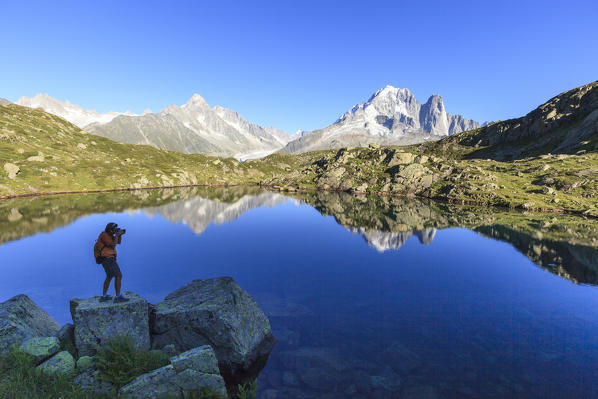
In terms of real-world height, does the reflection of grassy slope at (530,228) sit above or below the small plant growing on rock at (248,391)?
above

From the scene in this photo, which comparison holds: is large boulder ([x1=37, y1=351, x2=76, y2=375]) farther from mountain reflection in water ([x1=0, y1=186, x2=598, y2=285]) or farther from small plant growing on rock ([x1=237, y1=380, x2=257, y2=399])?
mountain reflection in water ([x1=0, y1=186, x2=598, y2=285])

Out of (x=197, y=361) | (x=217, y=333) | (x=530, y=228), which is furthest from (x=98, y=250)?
(x=530, y=228)

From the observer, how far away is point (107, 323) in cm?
1473

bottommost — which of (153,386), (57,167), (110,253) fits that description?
(153,386)

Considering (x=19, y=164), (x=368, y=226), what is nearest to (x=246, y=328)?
(x=368, y=226)

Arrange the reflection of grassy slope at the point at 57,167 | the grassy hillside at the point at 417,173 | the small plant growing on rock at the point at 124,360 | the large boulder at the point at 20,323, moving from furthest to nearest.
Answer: the reflection of grassy slope at the point at 57,167 < the grassy hillside at the point at 417,173 < the large boulder at the point at 20,323 < the small plant growing on rock at the point at 124,360

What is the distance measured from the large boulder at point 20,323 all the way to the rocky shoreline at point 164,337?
0.12 feet

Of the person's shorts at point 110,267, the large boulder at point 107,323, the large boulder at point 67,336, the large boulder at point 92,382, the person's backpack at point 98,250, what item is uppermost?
the person's backpack at point 98,250

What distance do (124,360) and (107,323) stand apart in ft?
7.55

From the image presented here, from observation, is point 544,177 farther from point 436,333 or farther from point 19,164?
point 19,164

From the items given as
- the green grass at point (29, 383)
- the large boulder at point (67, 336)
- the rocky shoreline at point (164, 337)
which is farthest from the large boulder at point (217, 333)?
the green grass at point (29, 383)

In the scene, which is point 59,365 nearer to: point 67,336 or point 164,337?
point 67,336

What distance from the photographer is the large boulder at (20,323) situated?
14.3 metres

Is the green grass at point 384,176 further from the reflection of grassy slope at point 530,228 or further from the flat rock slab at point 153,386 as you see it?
the flat rock slab at point 153,386
